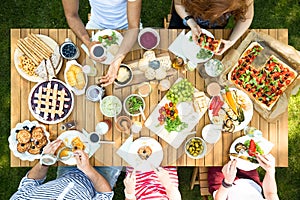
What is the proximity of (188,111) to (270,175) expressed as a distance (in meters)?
0.67

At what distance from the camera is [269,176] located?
2.65 metres

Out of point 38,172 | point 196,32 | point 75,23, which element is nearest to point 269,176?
point 196,32

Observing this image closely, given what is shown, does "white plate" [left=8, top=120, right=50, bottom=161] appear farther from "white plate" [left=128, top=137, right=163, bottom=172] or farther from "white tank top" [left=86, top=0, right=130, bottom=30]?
"white tank top" [left=86, top=0, right=130, bottom=30]

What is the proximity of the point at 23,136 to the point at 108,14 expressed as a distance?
3.30ft

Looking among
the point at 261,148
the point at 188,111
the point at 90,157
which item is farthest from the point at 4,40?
the point at 261,148

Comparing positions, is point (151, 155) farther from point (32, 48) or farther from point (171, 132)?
point (32, 48)

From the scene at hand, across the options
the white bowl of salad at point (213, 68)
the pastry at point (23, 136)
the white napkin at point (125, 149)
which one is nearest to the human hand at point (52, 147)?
the pastry at point (23, 136)

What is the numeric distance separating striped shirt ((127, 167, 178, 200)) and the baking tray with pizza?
78cm

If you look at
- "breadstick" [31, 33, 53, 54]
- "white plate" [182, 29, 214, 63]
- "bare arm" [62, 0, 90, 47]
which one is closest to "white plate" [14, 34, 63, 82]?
"breadstick" [31, 33, 53, 54]

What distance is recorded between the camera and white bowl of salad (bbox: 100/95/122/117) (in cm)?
261

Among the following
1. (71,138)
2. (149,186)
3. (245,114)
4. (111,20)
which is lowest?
(149,186)

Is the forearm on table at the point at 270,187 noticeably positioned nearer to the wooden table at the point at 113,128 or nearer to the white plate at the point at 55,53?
the wooden table at the point at 113,128

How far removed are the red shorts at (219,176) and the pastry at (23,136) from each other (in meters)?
1.28

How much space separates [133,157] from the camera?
8.58 ft
